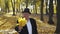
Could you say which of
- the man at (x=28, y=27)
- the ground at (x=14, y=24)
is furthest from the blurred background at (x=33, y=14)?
the man at (x=28, y=27)

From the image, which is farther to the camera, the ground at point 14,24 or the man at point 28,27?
the ground at point 14,24

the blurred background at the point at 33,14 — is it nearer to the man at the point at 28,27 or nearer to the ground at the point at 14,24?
the ground at the point at 14,24

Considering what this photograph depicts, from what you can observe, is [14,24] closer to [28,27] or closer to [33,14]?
[33,14]

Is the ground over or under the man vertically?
under

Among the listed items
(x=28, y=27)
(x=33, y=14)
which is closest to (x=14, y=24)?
(x=33, y=14)

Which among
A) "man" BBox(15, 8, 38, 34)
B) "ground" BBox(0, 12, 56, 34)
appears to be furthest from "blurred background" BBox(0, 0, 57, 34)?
"man" BBox(15, 8, 38, 34)

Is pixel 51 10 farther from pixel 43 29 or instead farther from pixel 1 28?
pixel 1 28

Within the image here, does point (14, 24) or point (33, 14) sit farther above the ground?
point (33, 14)

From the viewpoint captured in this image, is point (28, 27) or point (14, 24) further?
point (14, 24)

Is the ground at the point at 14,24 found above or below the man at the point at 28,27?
below

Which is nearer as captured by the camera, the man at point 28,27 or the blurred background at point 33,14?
the man at point 28,27

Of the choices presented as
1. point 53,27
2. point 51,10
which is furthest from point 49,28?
point 51,10

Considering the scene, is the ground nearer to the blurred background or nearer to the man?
the blurred background

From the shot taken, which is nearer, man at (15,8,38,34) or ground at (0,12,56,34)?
man at (15,8,38,34)
